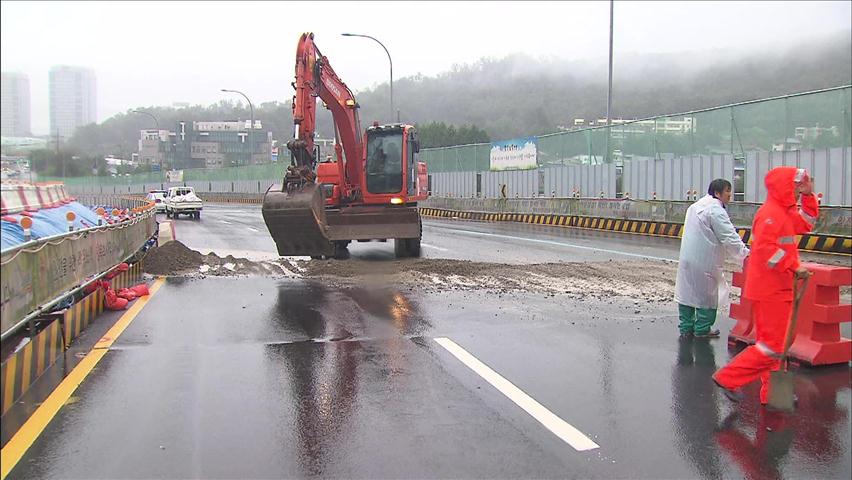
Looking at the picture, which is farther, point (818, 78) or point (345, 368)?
point (818, 78)

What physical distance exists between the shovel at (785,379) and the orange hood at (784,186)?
1.95 feet

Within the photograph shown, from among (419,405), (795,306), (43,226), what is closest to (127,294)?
(43,226)

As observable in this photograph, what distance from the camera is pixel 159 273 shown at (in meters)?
13.6

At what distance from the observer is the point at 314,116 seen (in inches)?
559

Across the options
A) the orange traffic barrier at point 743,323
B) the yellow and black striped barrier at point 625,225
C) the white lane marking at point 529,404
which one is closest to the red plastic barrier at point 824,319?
the orange traffic barrier at point 743,323

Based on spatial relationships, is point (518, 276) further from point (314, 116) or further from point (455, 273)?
point (314, 116)

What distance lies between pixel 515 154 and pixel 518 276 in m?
27.1

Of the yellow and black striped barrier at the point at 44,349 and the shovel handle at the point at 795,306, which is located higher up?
the shovel handle at the point at 795,306

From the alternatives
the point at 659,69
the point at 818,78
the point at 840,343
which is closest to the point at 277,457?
the point at 840,343

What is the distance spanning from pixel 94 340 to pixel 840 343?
7525 mm

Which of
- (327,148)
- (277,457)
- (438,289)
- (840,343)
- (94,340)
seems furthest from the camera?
(327,148)

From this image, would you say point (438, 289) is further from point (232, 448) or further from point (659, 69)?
point (659, 69)

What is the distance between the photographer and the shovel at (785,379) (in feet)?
16.9

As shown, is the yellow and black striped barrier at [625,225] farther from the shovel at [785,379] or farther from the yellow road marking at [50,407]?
the yellow road marking at [50,407]
